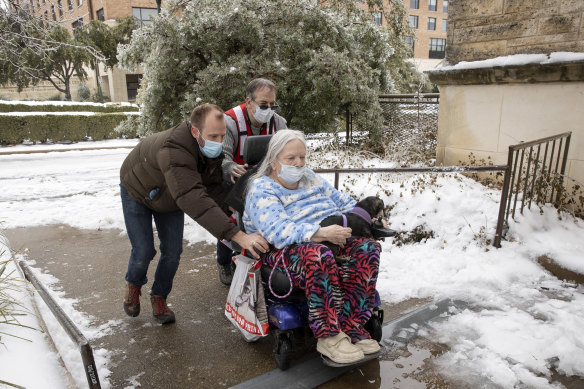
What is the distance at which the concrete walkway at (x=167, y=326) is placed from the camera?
2711 millimetres

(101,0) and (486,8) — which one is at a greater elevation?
(101,0)

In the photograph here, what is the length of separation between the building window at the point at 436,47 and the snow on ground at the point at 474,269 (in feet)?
163

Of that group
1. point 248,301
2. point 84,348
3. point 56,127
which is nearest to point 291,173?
point 248,301

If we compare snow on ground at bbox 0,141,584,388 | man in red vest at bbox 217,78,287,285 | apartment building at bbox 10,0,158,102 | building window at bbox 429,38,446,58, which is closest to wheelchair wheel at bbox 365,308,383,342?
snow on ground at bbox 0,141,584,388

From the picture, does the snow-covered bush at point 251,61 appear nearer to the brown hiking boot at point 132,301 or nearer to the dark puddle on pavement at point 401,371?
the brown hiking boot at point 132,301

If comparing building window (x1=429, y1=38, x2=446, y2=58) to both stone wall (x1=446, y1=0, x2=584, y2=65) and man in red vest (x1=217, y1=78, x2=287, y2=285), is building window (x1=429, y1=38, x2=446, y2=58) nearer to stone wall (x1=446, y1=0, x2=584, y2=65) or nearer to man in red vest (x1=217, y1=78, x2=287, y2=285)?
stone wall (x1=446, y1=0, x2=584, y2=65)

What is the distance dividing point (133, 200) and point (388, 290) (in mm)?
2302

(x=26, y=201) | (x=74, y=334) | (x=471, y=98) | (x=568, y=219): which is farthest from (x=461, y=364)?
(x=26, y=201)

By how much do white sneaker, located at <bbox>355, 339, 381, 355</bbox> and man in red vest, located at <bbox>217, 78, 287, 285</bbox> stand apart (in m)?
1.56

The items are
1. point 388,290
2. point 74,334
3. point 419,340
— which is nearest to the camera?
point 74,334

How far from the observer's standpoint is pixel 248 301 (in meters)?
2.71

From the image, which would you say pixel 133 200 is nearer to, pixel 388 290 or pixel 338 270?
pixel 338 270

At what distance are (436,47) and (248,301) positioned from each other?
5519 centimetres

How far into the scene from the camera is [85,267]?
4.58 metres
